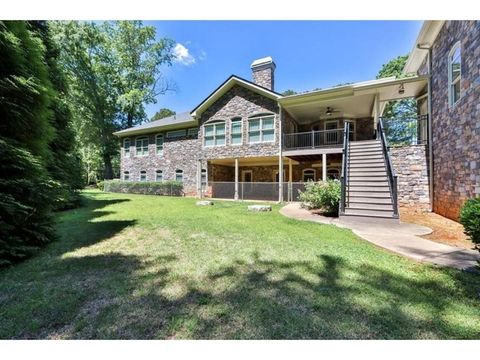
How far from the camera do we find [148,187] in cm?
1839

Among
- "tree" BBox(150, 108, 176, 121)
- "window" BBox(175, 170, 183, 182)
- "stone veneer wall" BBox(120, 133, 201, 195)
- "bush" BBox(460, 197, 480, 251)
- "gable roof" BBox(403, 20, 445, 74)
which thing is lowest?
→ "bush" BBox(460, 197, 480, 251)

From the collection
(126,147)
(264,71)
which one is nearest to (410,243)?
(264,71)

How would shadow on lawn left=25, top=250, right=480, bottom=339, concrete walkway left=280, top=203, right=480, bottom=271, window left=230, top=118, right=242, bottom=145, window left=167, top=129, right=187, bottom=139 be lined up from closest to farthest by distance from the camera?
shadow on lawn left=25, top=250, right=480, bottom=339 < concrete walkway left=280, top=203, right=480, bottom=271 < window left=230, top=118, right=242, bottom=145 < window left=167, top=129, right=187, bottom=139

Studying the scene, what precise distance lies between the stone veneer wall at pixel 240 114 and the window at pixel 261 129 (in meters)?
0.24

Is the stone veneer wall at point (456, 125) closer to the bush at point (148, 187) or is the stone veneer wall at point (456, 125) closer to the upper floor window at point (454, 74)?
the upper floor window at point (454, 74)

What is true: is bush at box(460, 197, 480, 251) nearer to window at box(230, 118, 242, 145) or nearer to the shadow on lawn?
the shadow on lawn

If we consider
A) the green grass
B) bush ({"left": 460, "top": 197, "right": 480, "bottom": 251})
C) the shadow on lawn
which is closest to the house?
bush ({"left": 460, "top": 197, "right": 480, "bottom": 251})

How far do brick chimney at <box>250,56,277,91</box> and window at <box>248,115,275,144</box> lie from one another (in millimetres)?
2323

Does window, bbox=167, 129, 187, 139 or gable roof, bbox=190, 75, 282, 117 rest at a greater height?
gable roof, bbox=190, 75, 282, 117

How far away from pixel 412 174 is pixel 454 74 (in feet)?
12.4

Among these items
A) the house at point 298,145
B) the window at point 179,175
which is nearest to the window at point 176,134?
the house at point 298,145

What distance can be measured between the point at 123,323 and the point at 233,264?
5.97 feet

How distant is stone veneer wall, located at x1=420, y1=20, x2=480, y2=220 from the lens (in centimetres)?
589
